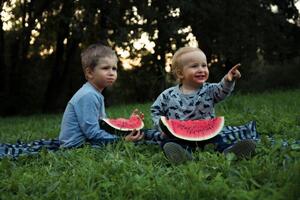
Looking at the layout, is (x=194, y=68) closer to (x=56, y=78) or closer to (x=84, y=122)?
(x=84, y=122)

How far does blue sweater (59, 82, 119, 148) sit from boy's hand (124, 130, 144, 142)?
0.13m

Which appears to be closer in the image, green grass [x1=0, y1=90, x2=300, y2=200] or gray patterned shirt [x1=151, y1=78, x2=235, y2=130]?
green grass [x1=0, y1=90, x2=300, y2=200]

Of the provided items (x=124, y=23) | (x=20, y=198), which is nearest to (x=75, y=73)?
(x=124, y=23)

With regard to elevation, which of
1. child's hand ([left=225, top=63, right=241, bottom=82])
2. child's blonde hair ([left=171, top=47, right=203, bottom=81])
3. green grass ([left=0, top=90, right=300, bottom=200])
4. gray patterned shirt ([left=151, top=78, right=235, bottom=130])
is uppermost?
child's blonde hair ([left=171, top=47, right=203, bottom=81])

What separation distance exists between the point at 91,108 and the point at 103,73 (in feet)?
1.55

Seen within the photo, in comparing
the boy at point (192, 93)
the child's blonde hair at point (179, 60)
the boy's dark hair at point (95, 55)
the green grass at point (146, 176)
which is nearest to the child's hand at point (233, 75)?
the boy at point (192, 93)

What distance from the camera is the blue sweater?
4.95 m

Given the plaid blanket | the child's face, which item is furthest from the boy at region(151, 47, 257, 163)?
the plaid blanket

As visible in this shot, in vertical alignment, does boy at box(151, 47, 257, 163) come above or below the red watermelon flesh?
above

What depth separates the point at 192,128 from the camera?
4473 millimetres

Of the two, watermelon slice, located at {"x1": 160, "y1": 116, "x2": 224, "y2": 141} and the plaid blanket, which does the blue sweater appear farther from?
watermelon slice, located at {"x1": 160, "y1": 116, "x2": 224, "y2": 141}

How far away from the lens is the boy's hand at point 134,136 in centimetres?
481

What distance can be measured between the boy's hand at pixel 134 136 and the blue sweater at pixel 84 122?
130 mm

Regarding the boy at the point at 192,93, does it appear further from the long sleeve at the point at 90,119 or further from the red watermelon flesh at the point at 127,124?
the long sleeve at the point at 90,119
